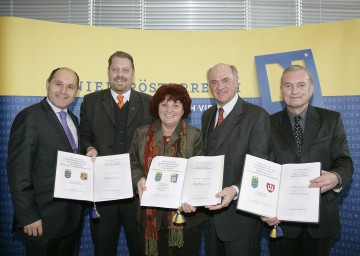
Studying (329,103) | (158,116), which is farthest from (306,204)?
(329,103)

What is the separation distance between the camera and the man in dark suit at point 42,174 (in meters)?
2.65

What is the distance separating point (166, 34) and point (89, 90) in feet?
4.47

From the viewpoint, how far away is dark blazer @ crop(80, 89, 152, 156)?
3.25 m

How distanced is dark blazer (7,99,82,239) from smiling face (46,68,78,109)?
10cm

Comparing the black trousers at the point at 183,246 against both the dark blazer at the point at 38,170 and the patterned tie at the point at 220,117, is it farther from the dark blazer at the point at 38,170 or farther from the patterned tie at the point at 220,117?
the patterned tie at the point at 220,117

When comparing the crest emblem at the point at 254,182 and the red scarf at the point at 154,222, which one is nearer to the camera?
the crest emblem at the point at 254,182

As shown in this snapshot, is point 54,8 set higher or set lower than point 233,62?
higher

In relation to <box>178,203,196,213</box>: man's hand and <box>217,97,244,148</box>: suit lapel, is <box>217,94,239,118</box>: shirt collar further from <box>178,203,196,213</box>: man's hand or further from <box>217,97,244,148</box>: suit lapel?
<box>178,203,196,213</box>: man's hand

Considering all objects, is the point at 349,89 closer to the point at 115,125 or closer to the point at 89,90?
the point at 115,125

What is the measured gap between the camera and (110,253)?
130 inches

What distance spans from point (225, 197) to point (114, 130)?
1.33 metres

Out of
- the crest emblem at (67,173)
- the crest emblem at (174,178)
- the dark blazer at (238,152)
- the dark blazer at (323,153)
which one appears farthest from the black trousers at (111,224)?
the dark blazer at (323,153)

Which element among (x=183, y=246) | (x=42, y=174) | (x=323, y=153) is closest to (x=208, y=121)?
(x=323, y=153)

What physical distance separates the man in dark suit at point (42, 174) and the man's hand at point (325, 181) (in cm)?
200
